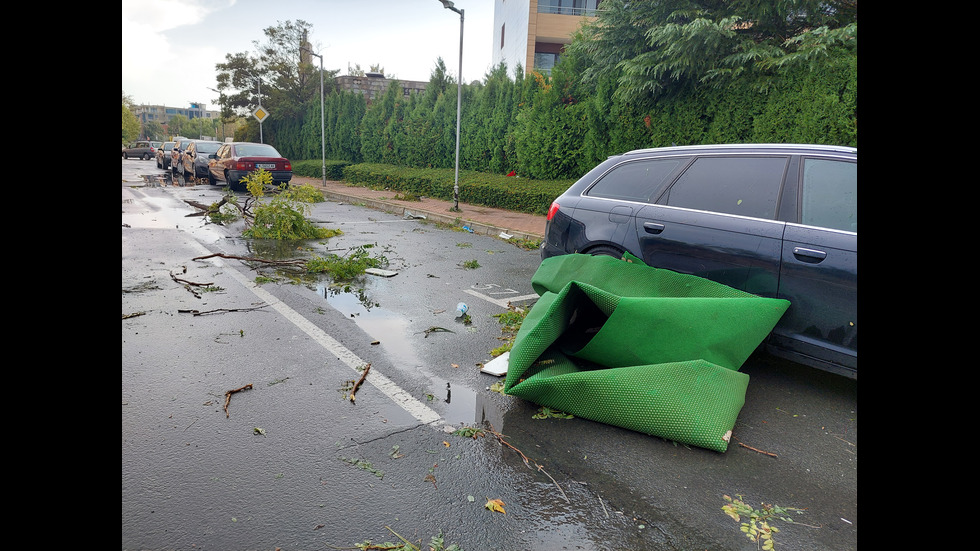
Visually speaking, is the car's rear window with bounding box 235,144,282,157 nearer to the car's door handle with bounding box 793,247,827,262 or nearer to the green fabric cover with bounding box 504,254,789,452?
the green fabric cover with bounding box 504,254,789,452

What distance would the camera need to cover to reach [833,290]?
12.9ft

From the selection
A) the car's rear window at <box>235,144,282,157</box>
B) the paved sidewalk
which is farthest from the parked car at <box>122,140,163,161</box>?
the paved sidewalk

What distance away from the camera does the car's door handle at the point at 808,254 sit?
13.2 feet

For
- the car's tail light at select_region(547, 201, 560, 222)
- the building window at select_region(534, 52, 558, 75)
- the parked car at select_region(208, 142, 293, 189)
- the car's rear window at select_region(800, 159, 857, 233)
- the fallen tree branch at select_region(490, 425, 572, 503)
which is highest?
the building window at select_region(534, 52, 558, 75)

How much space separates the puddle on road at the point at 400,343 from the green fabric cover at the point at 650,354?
336mm

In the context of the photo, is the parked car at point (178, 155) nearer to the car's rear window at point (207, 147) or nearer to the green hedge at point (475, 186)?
the car's rear window at point (207, 147)

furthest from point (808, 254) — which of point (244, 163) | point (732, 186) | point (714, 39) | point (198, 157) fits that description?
point (198, 157)

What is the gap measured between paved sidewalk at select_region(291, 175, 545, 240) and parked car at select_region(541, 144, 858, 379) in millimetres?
5936

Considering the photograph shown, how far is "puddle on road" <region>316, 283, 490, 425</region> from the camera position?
12.4ft

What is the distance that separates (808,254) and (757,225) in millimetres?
451

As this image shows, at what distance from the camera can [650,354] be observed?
3822 millimetres
